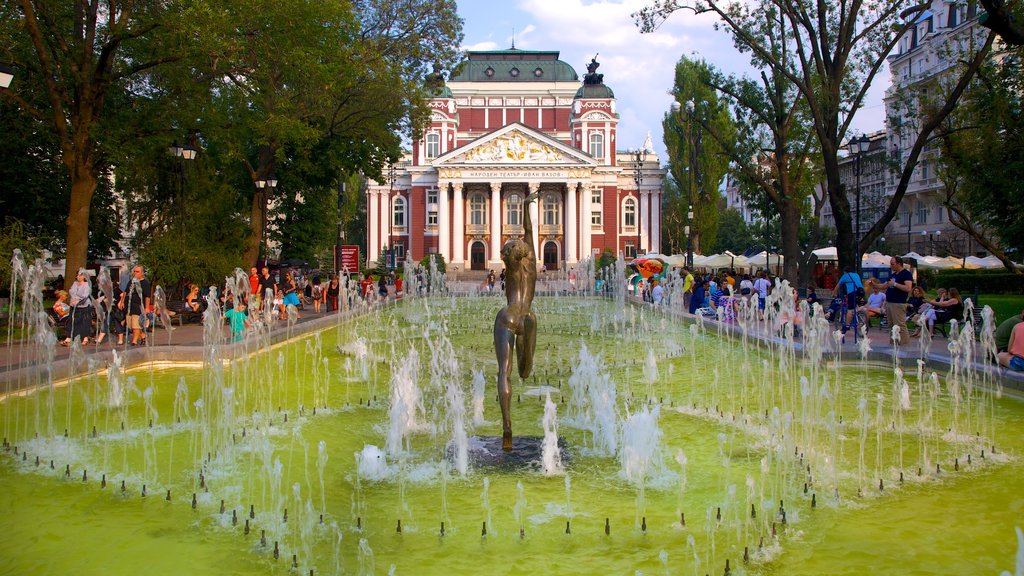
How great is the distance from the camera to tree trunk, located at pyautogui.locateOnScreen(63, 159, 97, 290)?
51.1 ft

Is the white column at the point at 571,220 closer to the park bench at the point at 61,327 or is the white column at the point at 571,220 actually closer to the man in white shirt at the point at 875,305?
the man in white shirt at the point at 875,305

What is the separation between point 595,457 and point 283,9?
12.6 m

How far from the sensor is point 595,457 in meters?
7.10

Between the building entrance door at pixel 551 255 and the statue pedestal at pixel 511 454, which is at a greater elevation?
the building entrance door at pixel 551 255

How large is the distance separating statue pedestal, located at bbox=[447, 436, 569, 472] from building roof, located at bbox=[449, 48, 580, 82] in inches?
2601

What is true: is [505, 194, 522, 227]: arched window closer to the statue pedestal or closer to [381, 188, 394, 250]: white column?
[381, 188, 394, 250]: white column

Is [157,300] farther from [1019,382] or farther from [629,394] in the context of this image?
[1019,382]

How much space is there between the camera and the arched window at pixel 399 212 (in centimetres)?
6606

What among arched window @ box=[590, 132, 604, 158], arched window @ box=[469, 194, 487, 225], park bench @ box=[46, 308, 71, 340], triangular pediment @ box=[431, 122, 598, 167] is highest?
arched window @ box=[590, 132, 604, 158]

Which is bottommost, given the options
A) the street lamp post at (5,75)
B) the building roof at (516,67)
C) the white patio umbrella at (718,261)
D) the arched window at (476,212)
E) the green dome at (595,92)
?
the white patio umbrella at (718,261)

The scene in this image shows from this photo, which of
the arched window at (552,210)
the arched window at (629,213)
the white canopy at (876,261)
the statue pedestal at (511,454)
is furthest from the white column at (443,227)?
the statue pedestal at (511,454)

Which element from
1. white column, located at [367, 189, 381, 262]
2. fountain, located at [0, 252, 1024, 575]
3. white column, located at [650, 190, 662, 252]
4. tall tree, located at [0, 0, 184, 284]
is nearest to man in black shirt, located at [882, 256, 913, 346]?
fountain, located at [0, 252, 1024, 575]

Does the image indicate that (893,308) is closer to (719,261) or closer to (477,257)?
(719,261)

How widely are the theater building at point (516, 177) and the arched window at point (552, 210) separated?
83 mm
